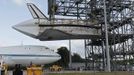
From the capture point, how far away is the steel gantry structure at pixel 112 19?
87125 millimetres

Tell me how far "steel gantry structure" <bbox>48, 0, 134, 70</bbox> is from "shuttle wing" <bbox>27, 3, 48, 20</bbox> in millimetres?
2548

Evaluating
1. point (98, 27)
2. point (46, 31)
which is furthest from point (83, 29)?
point (46, 31)

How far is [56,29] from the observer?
84.4 m

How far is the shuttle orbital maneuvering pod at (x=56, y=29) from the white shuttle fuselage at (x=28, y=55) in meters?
10.3

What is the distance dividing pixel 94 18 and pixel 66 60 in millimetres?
58133

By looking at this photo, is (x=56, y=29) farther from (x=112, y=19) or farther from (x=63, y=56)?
(x=63, y=56)

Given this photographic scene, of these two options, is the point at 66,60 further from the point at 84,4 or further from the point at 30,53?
the point at 30,53

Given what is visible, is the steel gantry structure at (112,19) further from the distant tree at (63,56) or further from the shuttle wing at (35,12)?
the distant tree at (63,56)

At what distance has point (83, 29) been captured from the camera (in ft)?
288

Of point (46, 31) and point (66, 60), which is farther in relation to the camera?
point (66, 60)

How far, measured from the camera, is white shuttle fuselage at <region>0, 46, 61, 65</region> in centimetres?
7256

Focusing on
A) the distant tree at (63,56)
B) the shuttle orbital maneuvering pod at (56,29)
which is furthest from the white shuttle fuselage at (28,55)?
the distant tree at (63,56)

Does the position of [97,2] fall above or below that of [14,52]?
above

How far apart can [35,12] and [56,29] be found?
10.3 meters
